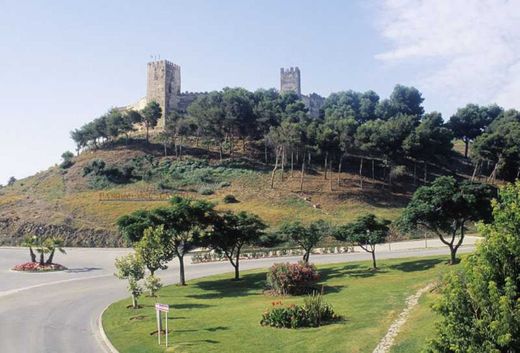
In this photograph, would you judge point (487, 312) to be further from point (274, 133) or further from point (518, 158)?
point (518, 158)

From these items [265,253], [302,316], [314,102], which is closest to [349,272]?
[302,316]

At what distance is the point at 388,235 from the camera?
60000 mm

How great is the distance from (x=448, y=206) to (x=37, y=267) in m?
→ 35.3

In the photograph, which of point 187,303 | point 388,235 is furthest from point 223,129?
point 187,303

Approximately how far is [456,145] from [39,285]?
107423 millimetres

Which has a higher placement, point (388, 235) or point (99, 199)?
point (99, 199)

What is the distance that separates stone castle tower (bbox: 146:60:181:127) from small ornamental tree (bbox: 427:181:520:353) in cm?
11294

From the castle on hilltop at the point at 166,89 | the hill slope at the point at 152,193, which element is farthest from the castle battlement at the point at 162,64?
the hill slope at the point at 152,193

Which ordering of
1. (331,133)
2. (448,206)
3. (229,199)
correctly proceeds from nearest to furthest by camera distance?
(448,206)
(229,199)
(331,133)

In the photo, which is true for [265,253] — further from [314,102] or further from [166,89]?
[314,102]

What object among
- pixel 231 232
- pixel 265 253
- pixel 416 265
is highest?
pixel 231 232

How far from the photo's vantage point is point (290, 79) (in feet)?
507

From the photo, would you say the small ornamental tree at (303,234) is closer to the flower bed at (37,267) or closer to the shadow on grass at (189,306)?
the shadow on grass at (189,306)

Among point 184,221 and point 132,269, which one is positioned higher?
point 184,221
